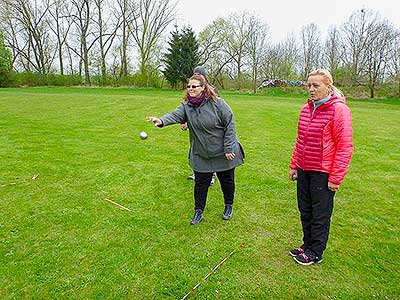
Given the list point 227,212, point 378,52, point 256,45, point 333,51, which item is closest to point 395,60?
point 378,52

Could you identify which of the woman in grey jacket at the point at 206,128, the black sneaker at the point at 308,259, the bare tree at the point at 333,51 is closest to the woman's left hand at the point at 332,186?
the black sneaker at the point at 308,259

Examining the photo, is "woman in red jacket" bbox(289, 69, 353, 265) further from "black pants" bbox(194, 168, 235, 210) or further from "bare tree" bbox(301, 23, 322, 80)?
"bare tree" bbox(301, 23, 322, 80)

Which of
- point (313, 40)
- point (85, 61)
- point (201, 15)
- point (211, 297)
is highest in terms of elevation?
point (201, 15)

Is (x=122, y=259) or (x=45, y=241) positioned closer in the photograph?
(x=122, y=259)

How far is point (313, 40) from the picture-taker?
3438 centimetres

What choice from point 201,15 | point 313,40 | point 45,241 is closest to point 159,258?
point 45,241

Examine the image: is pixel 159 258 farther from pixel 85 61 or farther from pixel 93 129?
pixel 85 61

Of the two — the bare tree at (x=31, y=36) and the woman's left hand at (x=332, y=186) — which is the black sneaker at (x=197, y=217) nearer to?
the woman's left hand at (x=332, y=186)

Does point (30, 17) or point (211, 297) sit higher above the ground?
point (30, 17)

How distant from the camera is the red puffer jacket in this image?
247 cm

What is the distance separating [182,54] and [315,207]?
25.7 m

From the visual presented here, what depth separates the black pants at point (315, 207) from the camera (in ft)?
8.73

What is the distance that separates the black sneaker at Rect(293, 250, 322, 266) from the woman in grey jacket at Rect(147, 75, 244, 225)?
1097 mm

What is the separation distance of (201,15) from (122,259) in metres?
41.5
